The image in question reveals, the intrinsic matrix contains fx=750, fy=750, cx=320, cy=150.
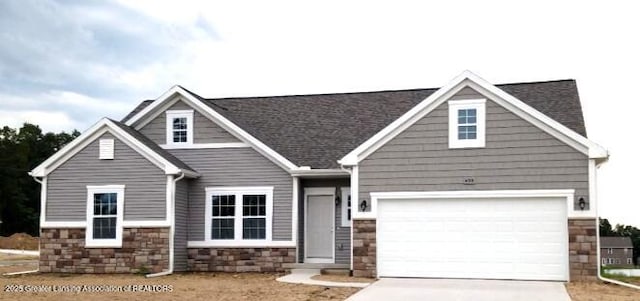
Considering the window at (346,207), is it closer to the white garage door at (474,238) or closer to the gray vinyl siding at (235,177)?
the gray vinyl siding at (235,177)

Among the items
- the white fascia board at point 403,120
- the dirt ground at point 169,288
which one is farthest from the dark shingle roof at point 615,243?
the dirt ground at point 169,288

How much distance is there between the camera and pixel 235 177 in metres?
20.4

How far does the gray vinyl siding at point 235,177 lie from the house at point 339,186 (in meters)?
0.04

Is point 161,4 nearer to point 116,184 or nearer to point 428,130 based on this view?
point 116,184

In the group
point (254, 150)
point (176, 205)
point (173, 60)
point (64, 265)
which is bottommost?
point (64, 265)

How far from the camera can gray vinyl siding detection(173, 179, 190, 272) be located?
1961 centimetres

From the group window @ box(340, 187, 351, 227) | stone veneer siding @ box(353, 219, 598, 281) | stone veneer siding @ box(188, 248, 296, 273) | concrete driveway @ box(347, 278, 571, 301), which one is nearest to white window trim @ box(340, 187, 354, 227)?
window @ box(340, 187, 351, 227)

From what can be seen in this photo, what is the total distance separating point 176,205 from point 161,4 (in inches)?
203

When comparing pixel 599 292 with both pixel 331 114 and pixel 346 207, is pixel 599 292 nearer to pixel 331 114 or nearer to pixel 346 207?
pixel 346 207

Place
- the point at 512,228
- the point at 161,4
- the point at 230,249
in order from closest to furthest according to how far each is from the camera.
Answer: the point at 512,228 → the point at 161,4 → the point at 230,249

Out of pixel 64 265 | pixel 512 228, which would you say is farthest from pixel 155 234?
pixel 512 228

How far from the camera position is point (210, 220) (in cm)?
2036

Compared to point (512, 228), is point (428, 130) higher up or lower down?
higher up

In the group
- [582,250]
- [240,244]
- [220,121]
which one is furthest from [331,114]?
[582,250]
